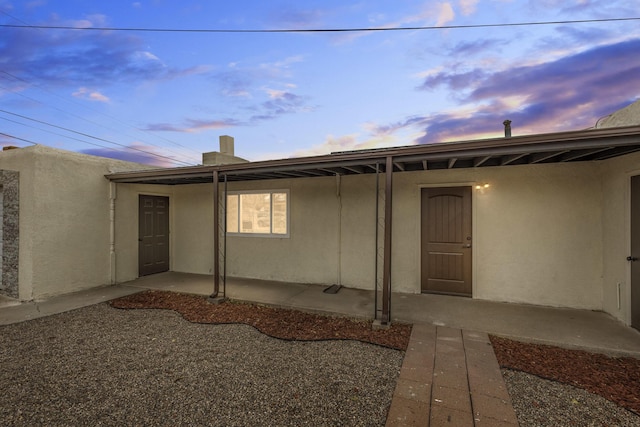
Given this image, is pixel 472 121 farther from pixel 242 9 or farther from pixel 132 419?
pixel 132 419

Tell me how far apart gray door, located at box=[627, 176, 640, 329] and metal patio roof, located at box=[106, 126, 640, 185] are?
0.54 m

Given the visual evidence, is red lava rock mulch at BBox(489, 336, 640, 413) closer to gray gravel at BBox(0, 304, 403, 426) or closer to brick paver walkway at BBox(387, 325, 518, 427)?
brick paver walkway at BBox(387, 325, 518, 427)

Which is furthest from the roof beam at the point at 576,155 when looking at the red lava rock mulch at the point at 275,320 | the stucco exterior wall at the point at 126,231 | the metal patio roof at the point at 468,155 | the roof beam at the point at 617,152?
the stucco exterior wall at the point at 126,231

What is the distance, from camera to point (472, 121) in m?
8.42

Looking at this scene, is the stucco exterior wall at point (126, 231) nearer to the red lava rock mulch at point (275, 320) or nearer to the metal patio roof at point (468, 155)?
the metal patio roof at point (468, 155)

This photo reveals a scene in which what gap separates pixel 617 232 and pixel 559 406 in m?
3.15

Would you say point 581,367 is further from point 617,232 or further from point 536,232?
point 536,232

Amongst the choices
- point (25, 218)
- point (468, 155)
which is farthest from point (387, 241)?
point (25, 218)

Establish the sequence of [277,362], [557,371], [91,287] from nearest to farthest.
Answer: [557,371], [277,362], [91,287]

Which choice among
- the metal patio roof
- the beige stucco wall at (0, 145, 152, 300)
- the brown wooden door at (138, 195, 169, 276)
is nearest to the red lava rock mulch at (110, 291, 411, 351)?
the beige stucco wall at (0, 145, 152, 300)

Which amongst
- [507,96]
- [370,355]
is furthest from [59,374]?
[507,96]

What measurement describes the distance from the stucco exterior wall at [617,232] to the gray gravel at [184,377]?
343 cm

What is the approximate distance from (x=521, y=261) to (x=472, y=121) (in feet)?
17.5

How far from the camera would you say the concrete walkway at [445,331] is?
7.36 ft
